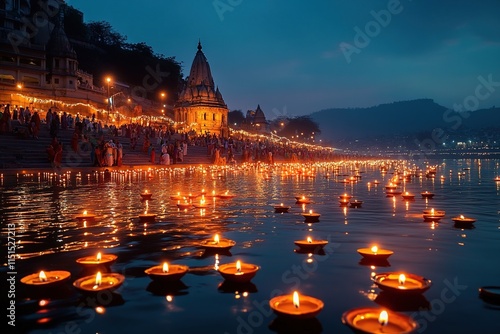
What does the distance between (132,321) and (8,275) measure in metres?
1.93

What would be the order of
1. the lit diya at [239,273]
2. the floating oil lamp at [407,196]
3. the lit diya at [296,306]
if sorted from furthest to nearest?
the floating oil lamp at [407,196] → the lit diya at [239,273] → the lit diya at [296,306]

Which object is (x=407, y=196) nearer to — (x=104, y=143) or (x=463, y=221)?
(x=463, y=221)

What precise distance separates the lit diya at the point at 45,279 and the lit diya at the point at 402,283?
8.95 ft

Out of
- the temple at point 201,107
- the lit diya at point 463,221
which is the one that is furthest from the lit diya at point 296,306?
the temple at point 201,107

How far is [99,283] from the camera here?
3.66 m

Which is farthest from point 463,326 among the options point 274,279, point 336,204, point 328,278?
point 336,204

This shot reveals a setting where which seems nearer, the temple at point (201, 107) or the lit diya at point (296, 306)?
the lit diya at point (296, 306)

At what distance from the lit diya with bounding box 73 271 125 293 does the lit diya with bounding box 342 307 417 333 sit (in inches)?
76.1

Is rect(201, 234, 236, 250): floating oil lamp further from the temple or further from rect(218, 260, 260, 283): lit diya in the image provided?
the temple

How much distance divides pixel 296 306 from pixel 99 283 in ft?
5.68

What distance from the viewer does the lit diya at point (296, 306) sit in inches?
114

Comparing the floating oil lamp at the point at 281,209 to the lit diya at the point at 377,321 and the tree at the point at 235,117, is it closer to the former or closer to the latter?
the lit diya at the point at 377,321

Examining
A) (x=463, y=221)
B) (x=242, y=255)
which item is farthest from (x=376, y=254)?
(x=463, y=221)

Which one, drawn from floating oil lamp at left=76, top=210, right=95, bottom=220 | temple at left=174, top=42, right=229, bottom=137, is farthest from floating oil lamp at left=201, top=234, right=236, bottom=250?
temple at left=174, top=42, right=229, bottom=137
